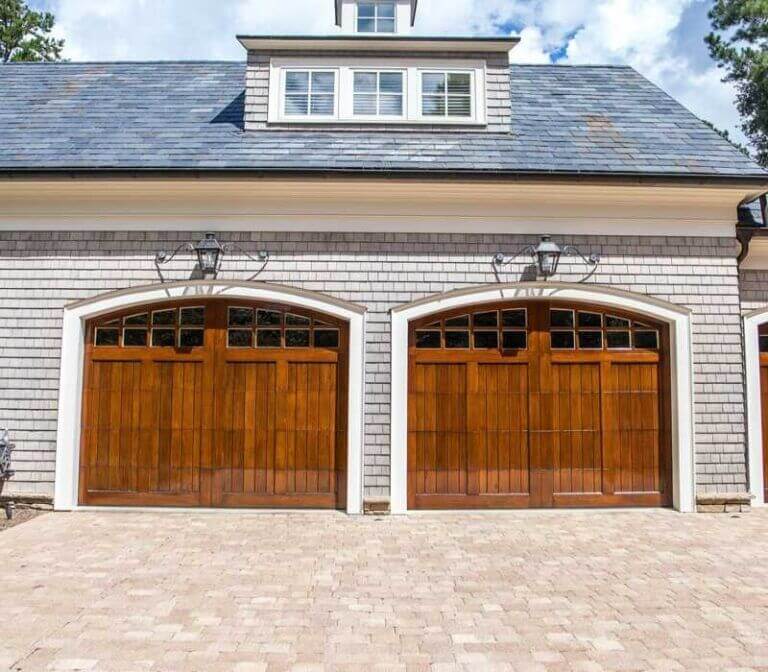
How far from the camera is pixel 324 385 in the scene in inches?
258

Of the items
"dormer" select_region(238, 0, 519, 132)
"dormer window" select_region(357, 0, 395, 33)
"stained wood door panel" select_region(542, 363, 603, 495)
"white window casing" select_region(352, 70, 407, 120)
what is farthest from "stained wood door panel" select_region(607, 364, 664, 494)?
"dormer window" select_region(357, 0, 395, 33)

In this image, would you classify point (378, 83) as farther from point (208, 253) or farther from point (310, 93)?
point (208, 253)

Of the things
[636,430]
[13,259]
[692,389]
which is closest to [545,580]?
[636,430]

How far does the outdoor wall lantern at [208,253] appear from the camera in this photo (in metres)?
6.36

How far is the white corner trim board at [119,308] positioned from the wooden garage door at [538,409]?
65 centimetres

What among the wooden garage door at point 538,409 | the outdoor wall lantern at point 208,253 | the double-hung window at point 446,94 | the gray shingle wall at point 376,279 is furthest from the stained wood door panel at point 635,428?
the outdoor wall lantern at point 208,253

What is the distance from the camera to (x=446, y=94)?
24.2 feet

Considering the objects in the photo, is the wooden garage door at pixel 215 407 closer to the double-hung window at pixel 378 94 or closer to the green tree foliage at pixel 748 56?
the double-hung window at pixel 378 94

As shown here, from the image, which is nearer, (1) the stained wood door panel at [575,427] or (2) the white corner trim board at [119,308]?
(2) the white corner trim board at [119,308]

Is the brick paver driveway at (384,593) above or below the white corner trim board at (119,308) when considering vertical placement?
below

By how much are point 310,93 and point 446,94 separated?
68.0 inches

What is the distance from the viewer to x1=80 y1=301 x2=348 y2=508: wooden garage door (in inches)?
254

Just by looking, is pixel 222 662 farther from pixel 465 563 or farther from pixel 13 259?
pixel 13 259

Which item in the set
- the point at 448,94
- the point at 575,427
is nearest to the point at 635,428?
the point at 575,427
